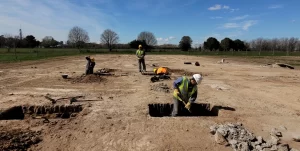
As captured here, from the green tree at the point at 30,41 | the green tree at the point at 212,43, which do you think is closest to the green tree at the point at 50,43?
the green tree at the point at 30,41

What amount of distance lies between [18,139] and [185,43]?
68.3 m

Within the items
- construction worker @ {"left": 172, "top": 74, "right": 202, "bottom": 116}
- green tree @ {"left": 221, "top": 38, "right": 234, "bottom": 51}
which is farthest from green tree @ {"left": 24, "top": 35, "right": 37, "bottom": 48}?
construction worker @ {"left": 172, "top": 74, "right": 202, "bottom": 116}

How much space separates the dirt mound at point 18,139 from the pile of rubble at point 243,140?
3892 mm

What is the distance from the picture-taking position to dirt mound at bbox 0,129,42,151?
501 cm

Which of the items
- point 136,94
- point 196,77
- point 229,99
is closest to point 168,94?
point 136,94

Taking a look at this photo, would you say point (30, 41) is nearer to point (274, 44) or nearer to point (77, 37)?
point (77, 37)

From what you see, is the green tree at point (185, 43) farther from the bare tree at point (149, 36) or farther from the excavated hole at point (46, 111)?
the excavated hole at point (46, 111)

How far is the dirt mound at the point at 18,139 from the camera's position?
16.4 feet

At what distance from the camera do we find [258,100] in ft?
30.9

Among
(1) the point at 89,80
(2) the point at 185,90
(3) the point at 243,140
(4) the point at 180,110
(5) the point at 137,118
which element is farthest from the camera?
(1) the point at 89,80

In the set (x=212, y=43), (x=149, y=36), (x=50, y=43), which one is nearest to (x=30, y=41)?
(x=50, y=43)

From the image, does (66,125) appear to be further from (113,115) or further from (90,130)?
(113,115)

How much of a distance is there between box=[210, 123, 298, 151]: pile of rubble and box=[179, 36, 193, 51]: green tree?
66.4 meters

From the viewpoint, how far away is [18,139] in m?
5.34
